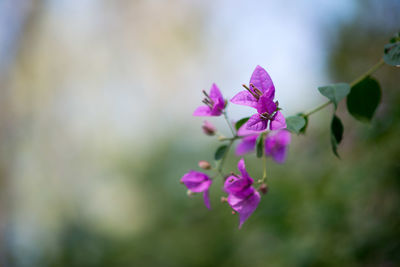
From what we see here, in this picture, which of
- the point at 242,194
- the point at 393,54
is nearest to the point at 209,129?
the point at 242,194

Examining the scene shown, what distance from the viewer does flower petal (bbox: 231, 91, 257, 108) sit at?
1.41 ft

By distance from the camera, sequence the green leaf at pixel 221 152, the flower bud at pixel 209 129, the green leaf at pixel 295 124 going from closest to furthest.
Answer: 1. the green leaf at pixel 295 124
2. the green leaf at pixel 221 152
3. the flower bud at pixel 209 129

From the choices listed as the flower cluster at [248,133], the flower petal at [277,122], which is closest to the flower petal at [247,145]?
the flower cluster at [248,133]

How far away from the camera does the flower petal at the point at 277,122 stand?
0.39 metres

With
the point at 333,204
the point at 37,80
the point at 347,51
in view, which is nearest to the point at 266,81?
the point at 333,204

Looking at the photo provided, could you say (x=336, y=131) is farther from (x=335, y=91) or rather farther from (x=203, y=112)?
Result: (x=203, y=112)

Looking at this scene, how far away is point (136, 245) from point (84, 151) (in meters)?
2.84

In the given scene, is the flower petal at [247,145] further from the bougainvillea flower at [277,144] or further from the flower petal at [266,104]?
the flower petal at [266,104]

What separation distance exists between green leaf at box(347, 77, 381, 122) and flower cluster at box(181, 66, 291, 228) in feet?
0.46

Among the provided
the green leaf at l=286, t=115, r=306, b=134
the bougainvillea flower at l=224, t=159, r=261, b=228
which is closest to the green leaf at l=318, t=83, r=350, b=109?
the green leaf at l=286, t=115, r=306, b=134

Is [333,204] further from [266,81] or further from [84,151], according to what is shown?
[84,151]

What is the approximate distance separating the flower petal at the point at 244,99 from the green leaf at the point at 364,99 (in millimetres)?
171

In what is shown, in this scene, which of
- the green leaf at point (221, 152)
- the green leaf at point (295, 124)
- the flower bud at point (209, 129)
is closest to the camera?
the green leaf at point (295, 124)

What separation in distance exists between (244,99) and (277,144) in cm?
22
